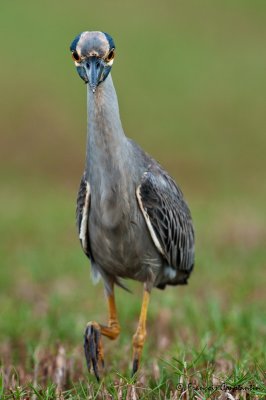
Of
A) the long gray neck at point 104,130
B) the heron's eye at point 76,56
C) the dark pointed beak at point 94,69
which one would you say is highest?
the heron's eye at point 76,56

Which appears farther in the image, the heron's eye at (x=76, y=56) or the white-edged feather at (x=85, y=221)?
the white-edged feather at (x=85, y=221)

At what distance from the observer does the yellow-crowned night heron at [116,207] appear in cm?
490

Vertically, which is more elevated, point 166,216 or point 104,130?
point 104,130

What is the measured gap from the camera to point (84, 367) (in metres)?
5.98

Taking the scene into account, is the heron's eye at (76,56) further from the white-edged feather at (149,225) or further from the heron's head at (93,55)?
the white-edged feather at (149,225)

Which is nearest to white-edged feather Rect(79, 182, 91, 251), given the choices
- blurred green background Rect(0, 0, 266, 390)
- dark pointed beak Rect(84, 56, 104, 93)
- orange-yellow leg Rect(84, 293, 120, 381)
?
Result: orange-yellow leg Rect(84, 293, 120, 381)

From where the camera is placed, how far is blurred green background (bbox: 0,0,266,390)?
7.80m

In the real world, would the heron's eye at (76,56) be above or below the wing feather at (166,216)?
above

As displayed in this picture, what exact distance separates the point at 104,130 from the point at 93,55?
478 millimetres

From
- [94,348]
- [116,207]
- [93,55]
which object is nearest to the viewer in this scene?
[93,55]

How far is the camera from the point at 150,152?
82.0 feet

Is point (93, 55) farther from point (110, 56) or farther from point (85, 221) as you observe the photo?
point (85, 221)

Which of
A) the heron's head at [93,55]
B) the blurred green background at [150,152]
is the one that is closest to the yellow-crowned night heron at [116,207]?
the heron's head at [93,55]

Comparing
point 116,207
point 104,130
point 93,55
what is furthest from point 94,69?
point 116,207
